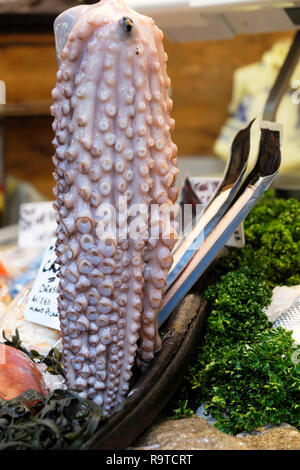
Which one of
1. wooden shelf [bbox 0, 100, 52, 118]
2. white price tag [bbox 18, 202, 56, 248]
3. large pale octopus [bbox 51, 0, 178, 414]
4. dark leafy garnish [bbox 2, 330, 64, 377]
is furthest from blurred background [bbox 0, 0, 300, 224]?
large pale octopus [bbox 51, 0, 178, 414]

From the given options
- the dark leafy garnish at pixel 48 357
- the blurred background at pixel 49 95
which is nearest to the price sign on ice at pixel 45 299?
the dark leafy garnish at pixel 48 357

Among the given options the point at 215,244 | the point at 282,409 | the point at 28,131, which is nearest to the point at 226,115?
the point at 28,131

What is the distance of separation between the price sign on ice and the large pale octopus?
37 centimetres

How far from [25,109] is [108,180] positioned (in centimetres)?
398

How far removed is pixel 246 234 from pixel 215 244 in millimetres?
453

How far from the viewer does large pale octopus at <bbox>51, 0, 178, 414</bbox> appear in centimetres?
103

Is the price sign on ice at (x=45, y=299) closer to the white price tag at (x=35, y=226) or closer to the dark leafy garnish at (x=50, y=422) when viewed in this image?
the dark leafy garnish at (x=50, y=422)

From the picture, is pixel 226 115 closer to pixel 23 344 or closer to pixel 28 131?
pixel 28 131

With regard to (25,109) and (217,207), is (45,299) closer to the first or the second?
(217,207)

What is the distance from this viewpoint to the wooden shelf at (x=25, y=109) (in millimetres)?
→ 4727

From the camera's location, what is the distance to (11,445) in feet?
3.08

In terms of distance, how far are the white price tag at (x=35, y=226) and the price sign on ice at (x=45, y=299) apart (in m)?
0.72

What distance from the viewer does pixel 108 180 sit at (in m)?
1.04

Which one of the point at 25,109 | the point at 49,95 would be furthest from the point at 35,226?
the point at 49,95
